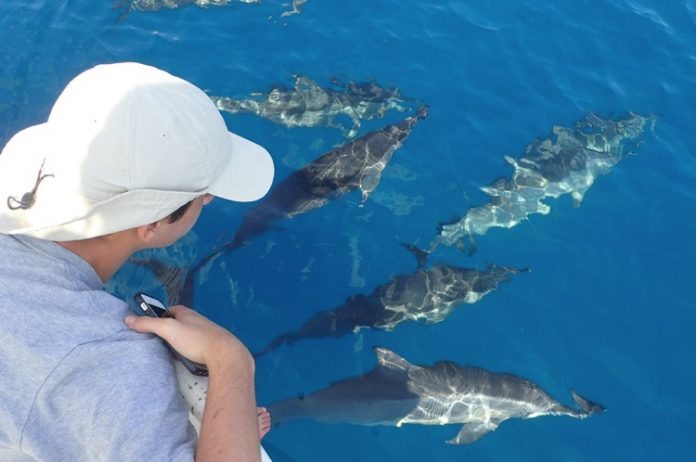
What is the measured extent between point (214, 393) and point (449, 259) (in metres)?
4.57

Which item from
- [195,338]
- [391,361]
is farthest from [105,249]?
[391,361]

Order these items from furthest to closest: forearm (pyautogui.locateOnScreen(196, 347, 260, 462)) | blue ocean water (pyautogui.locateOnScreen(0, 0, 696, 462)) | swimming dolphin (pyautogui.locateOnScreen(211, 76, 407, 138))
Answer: swimming dolphin (pyautogui.locateOnScreen(211, 76, 407, 138)), blue ocean water (pyautogui.locateOnScreen(0, 0, 696, 462)), forearm (pyautogui.locateOnScreen(196, 347, 260, 462))

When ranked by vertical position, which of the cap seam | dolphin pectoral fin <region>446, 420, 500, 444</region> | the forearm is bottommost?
dolphin pectoral fin <region>446, 420, 500, 444</region>

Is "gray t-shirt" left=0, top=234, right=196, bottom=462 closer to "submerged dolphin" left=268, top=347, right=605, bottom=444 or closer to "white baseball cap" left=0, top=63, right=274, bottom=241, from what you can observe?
"white baseball cap" left=0, top=63, right=274, bottom=241

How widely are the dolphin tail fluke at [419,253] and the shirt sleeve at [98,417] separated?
464 cm

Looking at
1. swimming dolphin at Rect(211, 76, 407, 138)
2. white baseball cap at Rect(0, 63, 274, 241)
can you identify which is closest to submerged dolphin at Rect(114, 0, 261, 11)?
swimming dolphin at Rect(211, 76, 407, 138)

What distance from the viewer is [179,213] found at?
252cm

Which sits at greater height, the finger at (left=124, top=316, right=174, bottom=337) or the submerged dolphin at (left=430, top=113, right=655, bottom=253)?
the finger at (left=124, top=316, right=174, bottom=337)

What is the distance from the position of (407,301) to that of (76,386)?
14.2 feet

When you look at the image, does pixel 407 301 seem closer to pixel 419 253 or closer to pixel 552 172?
pixel 419 253

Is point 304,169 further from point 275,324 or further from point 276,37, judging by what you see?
point 276,37

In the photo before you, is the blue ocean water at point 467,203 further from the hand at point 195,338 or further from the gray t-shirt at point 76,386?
the gray t-shirt at point 76,386

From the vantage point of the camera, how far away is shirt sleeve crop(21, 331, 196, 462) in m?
1.94

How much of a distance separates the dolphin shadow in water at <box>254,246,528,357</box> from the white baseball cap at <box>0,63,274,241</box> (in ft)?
11.6
